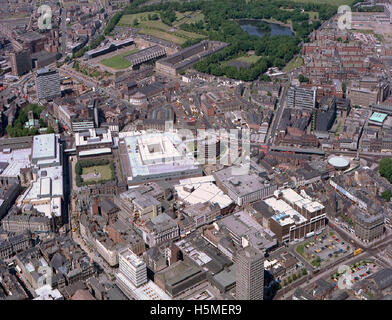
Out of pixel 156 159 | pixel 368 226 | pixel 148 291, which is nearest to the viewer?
pixel 148 291

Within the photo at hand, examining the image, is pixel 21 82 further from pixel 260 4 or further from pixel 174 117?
pixel 260 4

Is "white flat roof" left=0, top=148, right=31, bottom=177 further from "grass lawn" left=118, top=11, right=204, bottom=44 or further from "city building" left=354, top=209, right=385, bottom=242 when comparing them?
"grass lawn" left=118, top=11, right=204, bottom=44

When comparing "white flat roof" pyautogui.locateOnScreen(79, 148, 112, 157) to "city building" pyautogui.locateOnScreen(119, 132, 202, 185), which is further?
"white flat roof" pyautogui.locateOnScreen(79, 148, 112, 157)

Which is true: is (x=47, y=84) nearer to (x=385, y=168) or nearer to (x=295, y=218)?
(x=295, y=218)

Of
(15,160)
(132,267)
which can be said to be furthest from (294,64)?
(132,267)

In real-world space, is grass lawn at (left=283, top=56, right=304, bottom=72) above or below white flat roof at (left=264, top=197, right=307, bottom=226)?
above

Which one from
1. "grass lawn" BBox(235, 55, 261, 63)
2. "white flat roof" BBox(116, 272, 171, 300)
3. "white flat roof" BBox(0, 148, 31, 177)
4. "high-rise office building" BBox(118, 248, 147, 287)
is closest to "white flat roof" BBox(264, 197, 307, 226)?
→ "white flat roof" BBox(116, 272, 171, 300)

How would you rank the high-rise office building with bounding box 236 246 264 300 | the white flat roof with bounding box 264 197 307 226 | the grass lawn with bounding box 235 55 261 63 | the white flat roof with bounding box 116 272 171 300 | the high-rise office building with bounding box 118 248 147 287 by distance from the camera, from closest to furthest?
1. the high-rise office building with bounding box 236 246 264 300
2. the white flat roof with bounding box 116 272 171 300
3. the high-rise office building with bounding box 118 248 147 287
4. the white flat roof with bounding box 264 197 307 226
5. the grass lawn with bounding box 235 55 261 63
